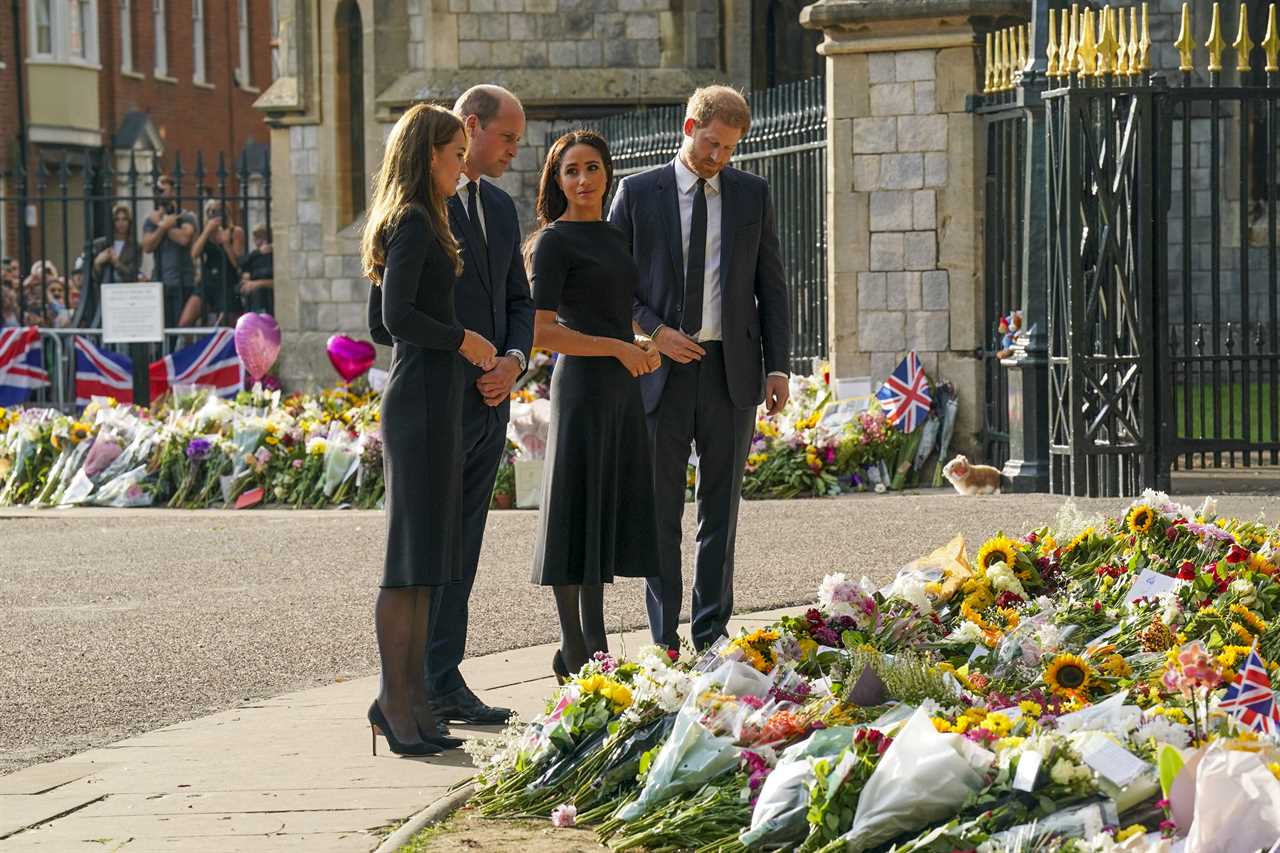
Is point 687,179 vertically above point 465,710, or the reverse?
point 687,179

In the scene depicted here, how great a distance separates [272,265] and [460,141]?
17100 mm

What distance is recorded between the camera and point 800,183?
593 inches

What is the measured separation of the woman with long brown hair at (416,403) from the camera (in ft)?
20.0

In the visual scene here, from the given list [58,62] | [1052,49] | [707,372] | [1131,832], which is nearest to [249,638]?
[707,372]

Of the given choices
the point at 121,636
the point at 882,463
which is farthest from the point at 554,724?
the point at 882,463

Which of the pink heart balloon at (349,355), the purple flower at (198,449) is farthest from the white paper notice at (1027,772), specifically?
the pink heart balloon at (349,355)

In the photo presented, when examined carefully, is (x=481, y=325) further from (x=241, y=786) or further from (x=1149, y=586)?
(x=1149, y=586)

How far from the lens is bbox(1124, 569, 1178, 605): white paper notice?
6.68 meters

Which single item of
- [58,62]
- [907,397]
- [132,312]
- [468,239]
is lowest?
[907,397]

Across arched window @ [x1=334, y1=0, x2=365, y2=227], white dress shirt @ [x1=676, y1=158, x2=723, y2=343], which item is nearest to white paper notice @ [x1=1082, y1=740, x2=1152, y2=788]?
white dress shirt @ [x1=676, y1=158, x2=723, y2=343]

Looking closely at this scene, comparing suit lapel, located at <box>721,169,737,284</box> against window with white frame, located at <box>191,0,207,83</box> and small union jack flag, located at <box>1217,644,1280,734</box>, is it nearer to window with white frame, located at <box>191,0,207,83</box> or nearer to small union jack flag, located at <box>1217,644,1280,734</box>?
small union jack flag, located at <box>1217,644,1280,734</box>

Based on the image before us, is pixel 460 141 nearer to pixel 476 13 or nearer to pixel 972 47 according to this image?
pixel 972 47

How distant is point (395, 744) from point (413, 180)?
1.58m

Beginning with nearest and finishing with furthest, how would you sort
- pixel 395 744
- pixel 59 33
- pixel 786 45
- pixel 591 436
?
1. pixel 395 744
2. pixel 591 436
3. pixel 786 45
4. pixel 59 33
